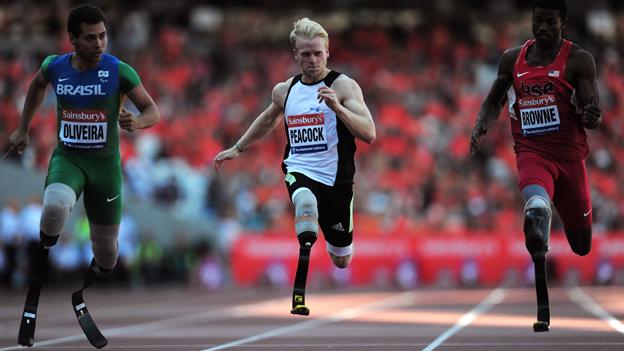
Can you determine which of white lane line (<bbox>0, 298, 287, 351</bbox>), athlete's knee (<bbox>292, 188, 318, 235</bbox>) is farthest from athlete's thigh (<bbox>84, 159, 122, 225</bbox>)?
athlete's knee (<bbox>292, 188, 318, 235</bbox>)

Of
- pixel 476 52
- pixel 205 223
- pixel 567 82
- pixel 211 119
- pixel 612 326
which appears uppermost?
pixel 476 52

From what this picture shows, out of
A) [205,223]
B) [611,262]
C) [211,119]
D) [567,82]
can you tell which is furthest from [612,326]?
[211,119]

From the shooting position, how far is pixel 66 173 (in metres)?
9.89

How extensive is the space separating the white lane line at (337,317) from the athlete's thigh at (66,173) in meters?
1.95

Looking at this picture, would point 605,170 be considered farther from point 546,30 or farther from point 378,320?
point 546,30

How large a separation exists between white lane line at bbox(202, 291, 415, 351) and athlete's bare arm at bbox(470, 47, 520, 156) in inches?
116

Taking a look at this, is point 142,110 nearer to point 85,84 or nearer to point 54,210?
point 85,84

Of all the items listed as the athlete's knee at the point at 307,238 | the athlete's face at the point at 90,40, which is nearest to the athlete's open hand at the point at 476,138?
the athlete's knee at the point at 307,238

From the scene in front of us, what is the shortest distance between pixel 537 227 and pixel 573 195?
0.76m

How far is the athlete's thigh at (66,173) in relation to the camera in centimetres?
984

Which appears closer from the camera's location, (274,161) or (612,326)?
(612,326)

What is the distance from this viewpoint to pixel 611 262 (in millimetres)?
25688

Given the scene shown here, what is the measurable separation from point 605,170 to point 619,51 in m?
7.41

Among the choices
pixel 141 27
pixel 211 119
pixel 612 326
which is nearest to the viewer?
pixel 612 326
